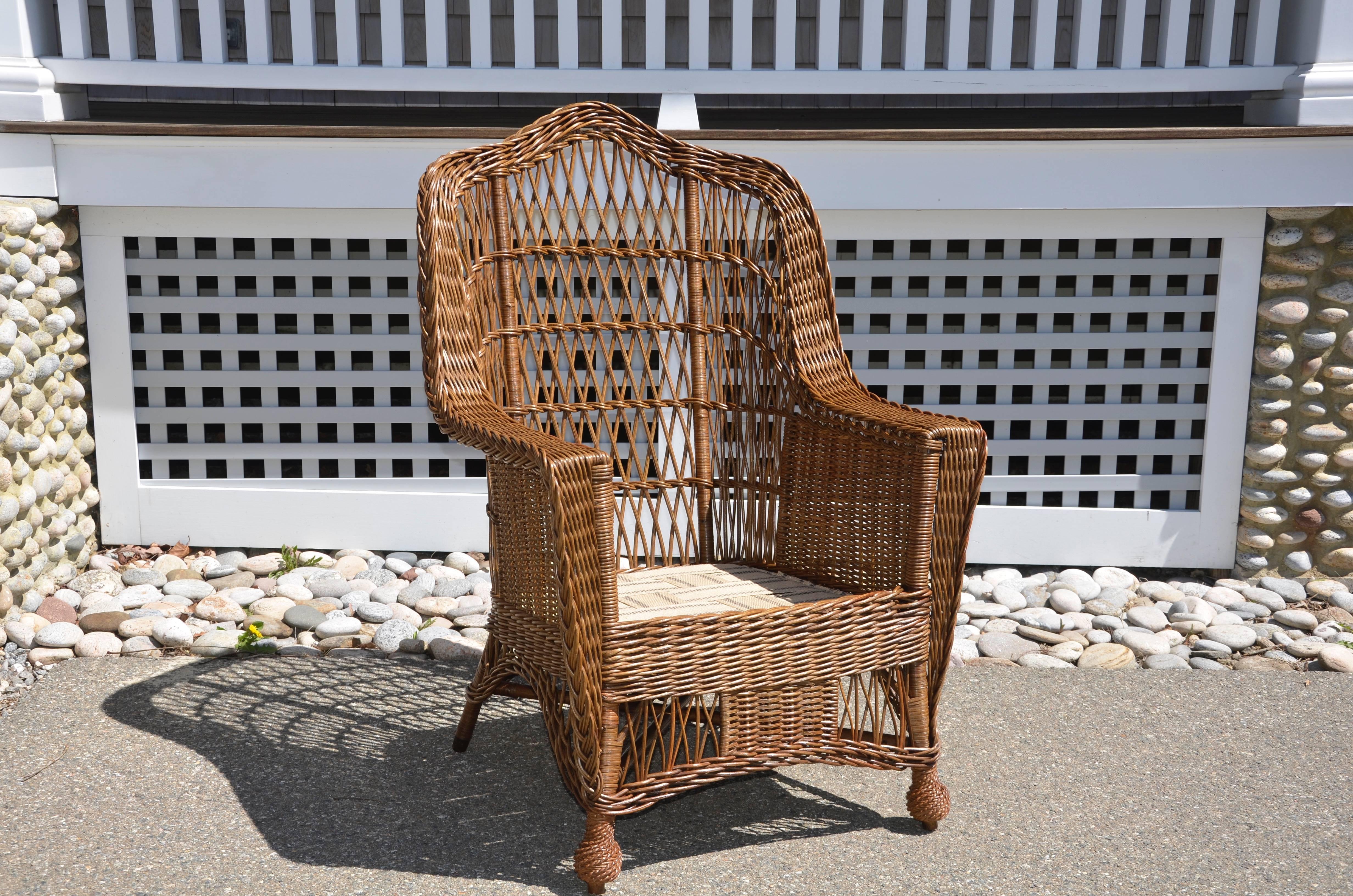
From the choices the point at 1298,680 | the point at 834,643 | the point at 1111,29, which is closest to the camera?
the point at 834,643

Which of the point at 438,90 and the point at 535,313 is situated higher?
the point at 438,90

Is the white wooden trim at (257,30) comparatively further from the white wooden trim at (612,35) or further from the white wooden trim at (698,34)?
the white wooden trim at (698,34)

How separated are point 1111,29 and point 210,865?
11.9ft

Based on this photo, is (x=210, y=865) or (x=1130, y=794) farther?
(x=1130, y=794)

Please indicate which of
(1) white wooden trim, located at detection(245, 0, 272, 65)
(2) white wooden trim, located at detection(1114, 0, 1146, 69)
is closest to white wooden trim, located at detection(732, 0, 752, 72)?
(2) white wooden trim, located at detection(1114, 0, 1146, 69)

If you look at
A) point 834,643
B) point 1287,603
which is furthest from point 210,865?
point 1287,603

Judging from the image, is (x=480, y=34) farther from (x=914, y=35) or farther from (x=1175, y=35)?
(x=1175, y=35)

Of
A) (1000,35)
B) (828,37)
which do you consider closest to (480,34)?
(828,37)

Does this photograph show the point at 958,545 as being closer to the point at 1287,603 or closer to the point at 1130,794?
the point at 1130,794

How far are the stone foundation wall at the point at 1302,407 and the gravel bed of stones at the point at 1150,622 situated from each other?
0.10 m

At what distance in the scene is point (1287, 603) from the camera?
2969 mm

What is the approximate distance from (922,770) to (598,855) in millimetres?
538

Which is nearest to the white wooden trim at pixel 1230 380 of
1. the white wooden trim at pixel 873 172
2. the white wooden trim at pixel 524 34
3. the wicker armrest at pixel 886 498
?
the white wooden trim at pixel 873 172

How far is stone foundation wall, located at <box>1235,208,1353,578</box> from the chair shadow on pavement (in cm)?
159
